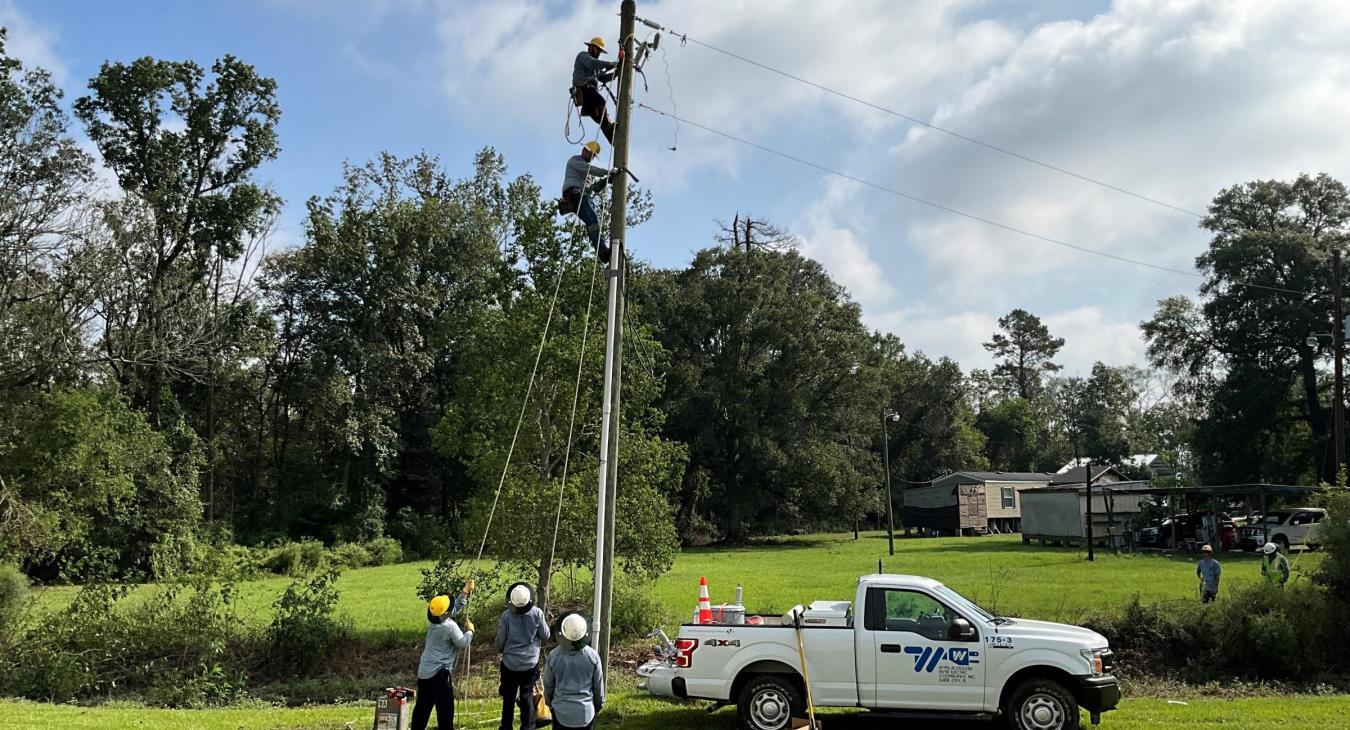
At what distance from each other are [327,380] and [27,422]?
56.5 feet

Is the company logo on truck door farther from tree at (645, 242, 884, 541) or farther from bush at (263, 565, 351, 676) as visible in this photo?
tree at (645, 242, 884, 541)

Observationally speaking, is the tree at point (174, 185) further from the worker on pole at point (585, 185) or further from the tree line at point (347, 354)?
the worker on pole at point (585, 185)

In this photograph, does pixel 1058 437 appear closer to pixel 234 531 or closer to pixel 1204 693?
pixel 234 531

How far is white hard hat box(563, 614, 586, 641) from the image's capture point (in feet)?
26.3

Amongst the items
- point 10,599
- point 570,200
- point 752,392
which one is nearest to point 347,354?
point 752,392

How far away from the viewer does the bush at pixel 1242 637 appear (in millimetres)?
15711

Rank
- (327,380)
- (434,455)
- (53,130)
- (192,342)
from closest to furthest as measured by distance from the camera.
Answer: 1. (53,130)
2. (192,342)
3. (327,380)
4. (434,455)

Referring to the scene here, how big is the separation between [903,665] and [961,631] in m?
0.78

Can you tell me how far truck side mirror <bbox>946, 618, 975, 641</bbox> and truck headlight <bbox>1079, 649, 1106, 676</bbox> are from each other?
1.24 meters

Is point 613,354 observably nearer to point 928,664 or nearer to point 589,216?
point 589,216

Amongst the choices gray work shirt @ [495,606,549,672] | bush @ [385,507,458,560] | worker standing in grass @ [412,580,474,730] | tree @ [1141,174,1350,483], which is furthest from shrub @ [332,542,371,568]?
tree @ [1141,174,1350,483]

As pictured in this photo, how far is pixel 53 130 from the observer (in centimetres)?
3084

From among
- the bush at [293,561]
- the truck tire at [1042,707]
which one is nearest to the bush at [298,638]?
the truck tire at [1042,707]

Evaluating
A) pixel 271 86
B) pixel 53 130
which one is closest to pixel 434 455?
pixel 271 86
